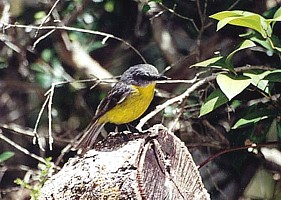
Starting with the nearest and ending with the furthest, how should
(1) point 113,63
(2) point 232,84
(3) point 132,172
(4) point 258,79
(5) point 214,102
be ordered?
(3) point 132,172 → (2) point 232,84 → (4) point 258,79 → (5) point 214,102 → (1) point 113,63

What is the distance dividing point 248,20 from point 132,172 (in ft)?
2.82

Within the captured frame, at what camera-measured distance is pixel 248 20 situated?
2.54 m

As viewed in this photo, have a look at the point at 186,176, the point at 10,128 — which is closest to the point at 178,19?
the point at 10,128

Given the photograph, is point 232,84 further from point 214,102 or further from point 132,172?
point 132,172

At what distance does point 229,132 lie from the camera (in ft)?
11.3

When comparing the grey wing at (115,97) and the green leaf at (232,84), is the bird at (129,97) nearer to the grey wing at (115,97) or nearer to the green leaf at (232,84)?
the grey wing at (115,97)

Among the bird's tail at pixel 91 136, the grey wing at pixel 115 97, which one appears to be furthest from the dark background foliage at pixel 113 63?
the grey wing at pixel 115 97

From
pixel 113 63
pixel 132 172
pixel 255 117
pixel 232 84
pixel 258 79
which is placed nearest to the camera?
pixel 132 172

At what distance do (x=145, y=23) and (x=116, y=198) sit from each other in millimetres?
2321

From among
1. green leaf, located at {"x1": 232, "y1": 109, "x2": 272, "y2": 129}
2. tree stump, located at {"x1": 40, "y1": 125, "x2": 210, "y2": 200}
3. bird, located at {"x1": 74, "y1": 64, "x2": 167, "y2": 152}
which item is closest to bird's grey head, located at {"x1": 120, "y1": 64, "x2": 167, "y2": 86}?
bird, located at {"x1": 74, "y1": 64, "x2": 167, "y2": 152}

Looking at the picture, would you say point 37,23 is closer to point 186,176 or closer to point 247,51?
point 247,51

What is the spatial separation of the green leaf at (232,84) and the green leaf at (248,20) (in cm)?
19

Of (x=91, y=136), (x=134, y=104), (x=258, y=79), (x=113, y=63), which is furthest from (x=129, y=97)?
(x=113, y=63)

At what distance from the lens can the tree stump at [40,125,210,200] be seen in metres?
1.99
